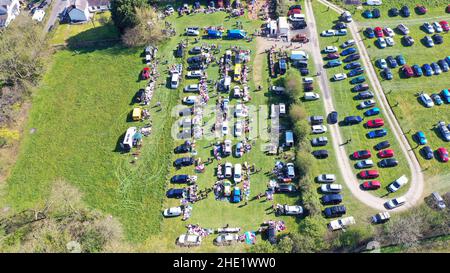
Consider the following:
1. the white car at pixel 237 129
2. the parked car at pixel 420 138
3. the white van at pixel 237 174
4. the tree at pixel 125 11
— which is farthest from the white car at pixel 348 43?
the tree at pixel 125 11

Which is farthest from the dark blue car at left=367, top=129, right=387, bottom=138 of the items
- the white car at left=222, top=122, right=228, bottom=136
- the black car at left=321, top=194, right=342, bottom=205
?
the white car at left=222, top=122, right=228, bottom=136

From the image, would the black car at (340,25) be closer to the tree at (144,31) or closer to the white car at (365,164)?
the white car at (365,164)

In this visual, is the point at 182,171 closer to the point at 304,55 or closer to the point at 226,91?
the point at 226,91

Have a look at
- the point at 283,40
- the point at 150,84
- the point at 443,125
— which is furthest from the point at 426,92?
the point at 150,84

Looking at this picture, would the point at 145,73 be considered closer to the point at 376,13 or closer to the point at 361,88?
the point at 361,88

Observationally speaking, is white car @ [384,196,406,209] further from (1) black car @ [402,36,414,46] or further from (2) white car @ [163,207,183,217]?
(1) black car @ [402,36,414,46]

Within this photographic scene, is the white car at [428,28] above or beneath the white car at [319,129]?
above
